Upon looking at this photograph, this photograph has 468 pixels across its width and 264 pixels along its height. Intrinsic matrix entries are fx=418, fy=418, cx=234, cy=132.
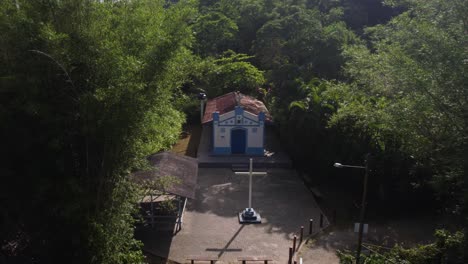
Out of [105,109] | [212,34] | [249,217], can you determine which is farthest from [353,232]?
[212,34]

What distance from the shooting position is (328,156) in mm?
14773

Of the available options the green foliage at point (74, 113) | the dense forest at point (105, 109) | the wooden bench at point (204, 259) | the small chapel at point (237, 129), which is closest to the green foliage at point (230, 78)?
the small chapel at point (237, 129)

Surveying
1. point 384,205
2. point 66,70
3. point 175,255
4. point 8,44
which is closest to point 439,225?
point 384,205

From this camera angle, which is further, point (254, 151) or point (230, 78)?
point (230, 78)

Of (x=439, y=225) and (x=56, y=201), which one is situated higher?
(x=56, y=201)

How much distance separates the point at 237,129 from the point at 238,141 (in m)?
0.57

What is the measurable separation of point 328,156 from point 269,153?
3937mm

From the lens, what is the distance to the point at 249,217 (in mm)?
12773

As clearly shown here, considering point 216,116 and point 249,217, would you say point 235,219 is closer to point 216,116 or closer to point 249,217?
point 249,217

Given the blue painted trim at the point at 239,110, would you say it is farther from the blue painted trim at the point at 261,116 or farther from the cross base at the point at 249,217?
the cross base at the point at 249,217

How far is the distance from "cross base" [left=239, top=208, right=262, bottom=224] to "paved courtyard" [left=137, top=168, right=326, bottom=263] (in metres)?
0.16

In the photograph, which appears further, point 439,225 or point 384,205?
point 384,205

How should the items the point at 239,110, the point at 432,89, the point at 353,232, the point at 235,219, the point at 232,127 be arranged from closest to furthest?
the point at 432,89 → the point at 353,232 → the point at 235,219 → the point at 239,110 → the point at 232,127

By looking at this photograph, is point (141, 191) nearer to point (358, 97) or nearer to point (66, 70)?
point (66, 70)
